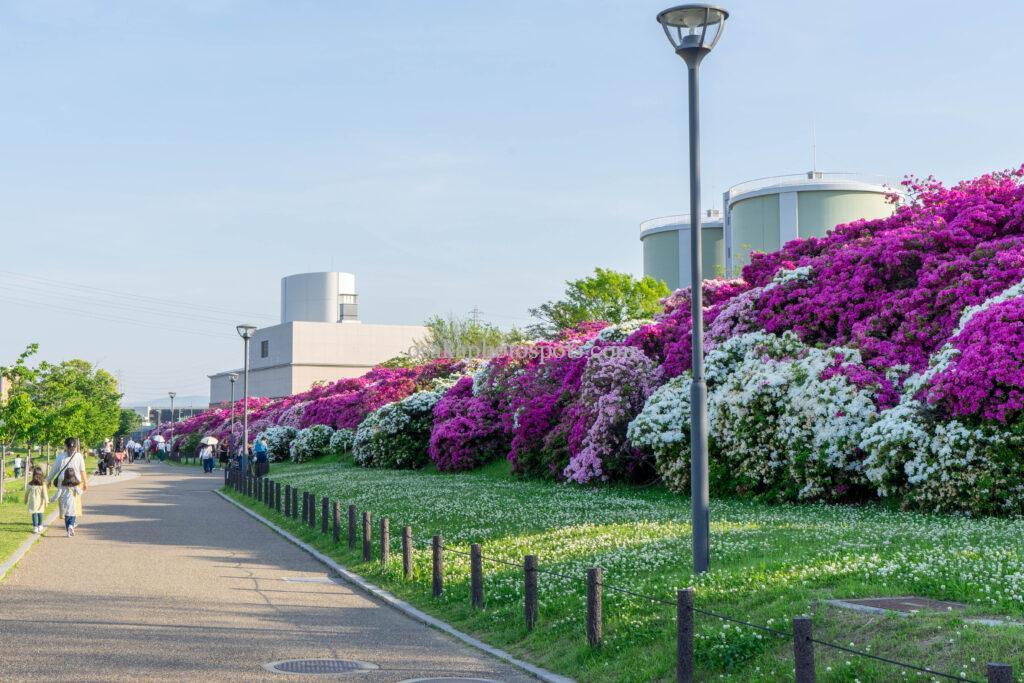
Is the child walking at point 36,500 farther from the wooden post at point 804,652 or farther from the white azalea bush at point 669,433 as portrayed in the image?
the wooden post at point 804,652

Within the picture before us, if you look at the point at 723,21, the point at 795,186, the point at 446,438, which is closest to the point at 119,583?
the point at 723,21

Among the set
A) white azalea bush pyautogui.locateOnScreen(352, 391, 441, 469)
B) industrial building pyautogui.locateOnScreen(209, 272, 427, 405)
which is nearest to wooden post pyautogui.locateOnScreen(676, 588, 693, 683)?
white azalea bush pyautogui.locateOnScreen(352, 391, 441, 469)

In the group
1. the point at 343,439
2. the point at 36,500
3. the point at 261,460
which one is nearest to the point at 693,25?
the point at 36,500

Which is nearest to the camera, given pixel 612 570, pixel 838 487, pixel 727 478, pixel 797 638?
pixel 797 638

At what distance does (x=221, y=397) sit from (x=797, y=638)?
442 ft

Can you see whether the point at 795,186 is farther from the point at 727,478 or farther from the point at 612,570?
the point at 612,570

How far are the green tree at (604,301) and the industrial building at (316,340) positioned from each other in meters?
54.8

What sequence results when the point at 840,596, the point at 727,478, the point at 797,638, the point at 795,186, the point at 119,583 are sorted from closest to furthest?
the point at 797,638
the point at 840,596
the point at 119,583
the point at 727,478
the point at 795,186

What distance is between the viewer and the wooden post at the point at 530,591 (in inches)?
386

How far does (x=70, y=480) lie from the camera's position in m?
20.3

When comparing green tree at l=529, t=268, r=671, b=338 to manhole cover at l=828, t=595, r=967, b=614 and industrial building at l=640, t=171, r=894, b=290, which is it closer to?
industrial building at l=640, t=171, r=894, b=290

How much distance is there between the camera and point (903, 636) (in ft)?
Result: 23.2

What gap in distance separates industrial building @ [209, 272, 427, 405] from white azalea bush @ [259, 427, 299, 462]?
4976 cm

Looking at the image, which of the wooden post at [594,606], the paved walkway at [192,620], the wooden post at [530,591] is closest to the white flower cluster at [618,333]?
the paved walkway at [192,620]
